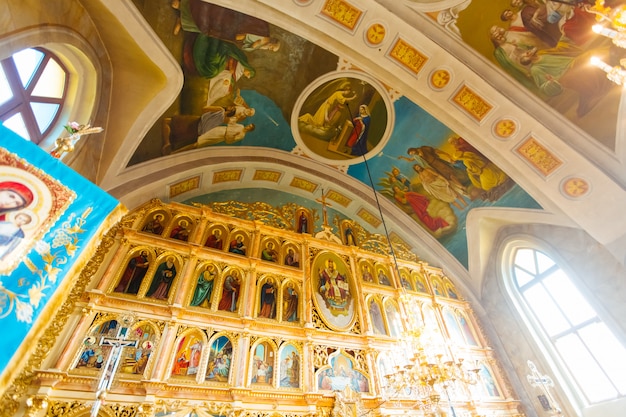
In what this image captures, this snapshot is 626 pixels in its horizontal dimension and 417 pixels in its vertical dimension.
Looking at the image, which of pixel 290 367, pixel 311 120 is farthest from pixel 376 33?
pixel 290 367

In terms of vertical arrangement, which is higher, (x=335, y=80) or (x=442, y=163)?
(x=335, y=80)

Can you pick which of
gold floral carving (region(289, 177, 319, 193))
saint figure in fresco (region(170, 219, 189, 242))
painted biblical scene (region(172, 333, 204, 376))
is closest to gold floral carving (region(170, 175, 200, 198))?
saint figure in fresco (region(170, 219, 189, 242))

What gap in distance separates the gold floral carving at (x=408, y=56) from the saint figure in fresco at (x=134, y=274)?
7673 mm

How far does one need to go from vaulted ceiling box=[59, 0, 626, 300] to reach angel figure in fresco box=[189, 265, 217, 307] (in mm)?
2492

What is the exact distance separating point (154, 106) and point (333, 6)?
4.71 meters

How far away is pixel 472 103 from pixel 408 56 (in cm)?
209

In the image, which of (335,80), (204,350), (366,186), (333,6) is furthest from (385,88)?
(204,350)

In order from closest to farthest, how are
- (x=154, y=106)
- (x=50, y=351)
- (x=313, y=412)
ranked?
(x=50, y=351)
(x=313, y=412)
(x=154, y=106)

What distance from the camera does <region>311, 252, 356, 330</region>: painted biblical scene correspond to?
23.4 feet

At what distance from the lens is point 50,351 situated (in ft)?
14.4

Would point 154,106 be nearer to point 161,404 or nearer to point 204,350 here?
point 204,350

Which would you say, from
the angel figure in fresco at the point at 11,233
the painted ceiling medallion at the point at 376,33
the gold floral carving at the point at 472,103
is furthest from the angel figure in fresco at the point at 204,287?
the gold floral carving at the point at 472,103

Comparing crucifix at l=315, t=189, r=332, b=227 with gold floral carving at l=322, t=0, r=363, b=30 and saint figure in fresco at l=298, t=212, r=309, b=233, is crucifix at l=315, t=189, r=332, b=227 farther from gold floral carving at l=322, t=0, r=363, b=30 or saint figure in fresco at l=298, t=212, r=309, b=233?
gold floral carving at l=322, t=0, r=363, b=30

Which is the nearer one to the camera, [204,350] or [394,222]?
[204,350]
